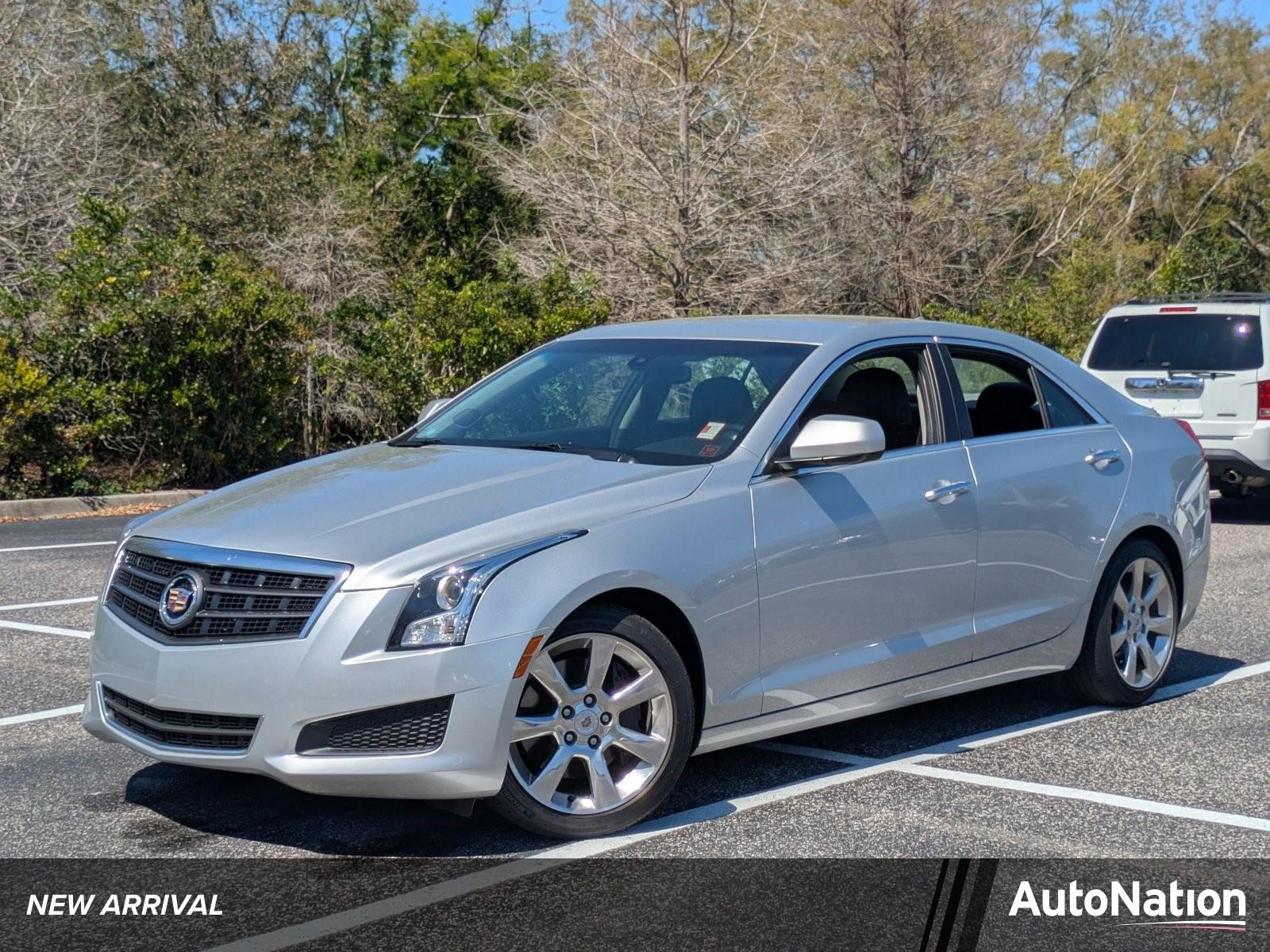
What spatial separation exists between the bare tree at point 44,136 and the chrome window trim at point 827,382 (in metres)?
17.0

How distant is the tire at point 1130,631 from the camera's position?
22.1 feet

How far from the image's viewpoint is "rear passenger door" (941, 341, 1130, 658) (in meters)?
6.19

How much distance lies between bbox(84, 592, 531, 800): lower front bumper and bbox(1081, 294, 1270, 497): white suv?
10.2 meters

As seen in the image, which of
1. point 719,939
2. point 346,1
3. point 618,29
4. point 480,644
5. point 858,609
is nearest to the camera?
point 719,939

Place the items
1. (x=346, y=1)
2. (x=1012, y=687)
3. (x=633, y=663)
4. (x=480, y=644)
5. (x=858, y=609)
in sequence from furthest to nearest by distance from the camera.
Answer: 1. (x=346, y=1)
2. (x=1012, y=687)
3. (x=858, y=609)
4. (x=633, y=663)
5. (x=480, y=644)

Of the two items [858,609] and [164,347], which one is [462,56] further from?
[858,609]

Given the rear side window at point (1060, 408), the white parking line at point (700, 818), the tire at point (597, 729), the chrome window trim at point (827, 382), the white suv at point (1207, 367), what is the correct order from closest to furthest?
the white parking line at point (700, 818) < the tire at point (597, 729) < the chrome window trim at point (827, 382) < the rear side window at point (1060, 408) < the white suv at point (1207, 367)

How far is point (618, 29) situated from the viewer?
23.5 metres

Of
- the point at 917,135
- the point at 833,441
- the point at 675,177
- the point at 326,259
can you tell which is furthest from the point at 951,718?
the point at 917,135

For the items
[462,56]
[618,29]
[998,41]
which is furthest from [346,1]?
[998,41]

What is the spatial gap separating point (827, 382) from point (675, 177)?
16.8 meters

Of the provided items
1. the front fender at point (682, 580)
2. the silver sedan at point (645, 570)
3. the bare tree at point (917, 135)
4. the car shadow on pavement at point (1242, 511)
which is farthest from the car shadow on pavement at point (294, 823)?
the bare tree at point (917, 135)

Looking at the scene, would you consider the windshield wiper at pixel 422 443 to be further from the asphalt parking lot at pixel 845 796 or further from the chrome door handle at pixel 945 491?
the chrome door handle at pixel 945 491

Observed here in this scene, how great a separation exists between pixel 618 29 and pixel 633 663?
785 inches
